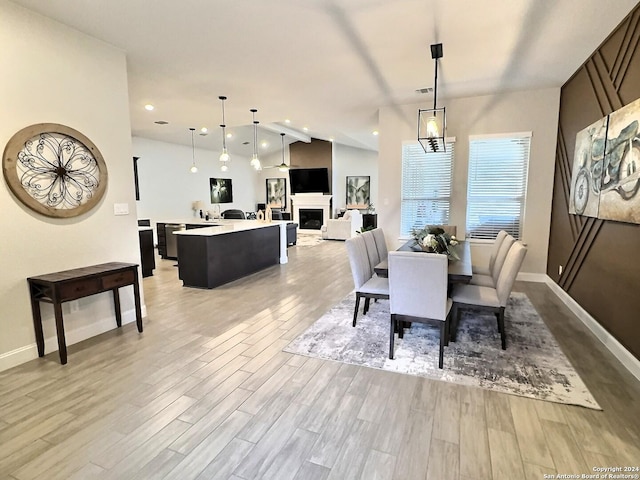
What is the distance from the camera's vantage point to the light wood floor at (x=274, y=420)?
5.70ft

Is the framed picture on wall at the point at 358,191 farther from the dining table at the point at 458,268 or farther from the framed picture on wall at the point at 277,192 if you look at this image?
the dining table at the point at 458,268

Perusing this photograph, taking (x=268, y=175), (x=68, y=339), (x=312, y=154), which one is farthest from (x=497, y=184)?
(x=268, y=175)

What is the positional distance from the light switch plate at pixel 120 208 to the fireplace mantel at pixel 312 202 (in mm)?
8650

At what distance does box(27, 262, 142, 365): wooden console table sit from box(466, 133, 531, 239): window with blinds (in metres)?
5.03

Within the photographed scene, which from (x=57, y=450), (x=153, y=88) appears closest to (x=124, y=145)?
(x=153, y=88)

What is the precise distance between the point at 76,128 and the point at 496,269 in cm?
451

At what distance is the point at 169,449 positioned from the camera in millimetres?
1852

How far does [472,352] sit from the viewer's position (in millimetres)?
2977

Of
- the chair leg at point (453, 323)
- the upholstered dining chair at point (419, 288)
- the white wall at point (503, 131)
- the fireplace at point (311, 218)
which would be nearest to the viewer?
the upholstered dining chair at point (419, 288)

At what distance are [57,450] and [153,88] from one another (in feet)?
14.9

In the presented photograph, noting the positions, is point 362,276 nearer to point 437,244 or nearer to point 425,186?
point 437,244

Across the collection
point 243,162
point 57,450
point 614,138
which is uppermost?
point 243,162

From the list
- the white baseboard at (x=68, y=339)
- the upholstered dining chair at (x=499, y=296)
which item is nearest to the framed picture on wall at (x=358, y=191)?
the upholstered dining chair at (x=499, y=296)

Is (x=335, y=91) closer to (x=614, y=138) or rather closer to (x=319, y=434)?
(x=614, y=138)
